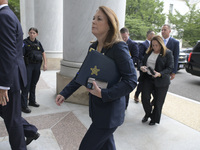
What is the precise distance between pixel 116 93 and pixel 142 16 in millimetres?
28954

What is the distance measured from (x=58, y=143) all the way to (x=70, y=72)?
2.38 metres

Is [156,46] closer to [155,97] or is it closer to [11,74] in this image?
[155,97]

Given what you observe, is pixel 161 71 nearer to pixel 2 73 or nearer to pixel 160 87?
pixel 160 87

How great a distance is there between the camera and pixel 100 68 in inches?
63.0

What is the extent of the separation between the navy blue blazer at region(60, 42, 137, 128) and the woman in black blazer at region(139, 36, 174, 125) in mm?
2157

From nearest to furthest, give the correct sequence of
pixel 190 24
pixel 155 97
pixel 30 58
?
pixel 155 97 → pixel 30 58 → pixel 190 24

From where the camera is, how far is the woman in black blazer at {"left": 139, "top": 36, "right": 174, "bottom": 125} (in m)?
3.78

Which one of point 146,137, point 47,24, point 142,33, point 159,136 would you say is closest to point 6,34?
point 146,137

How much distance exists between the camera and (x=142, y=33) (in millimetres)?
28078

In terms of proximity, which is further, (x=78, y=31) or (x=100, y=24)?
(x=78, y=31)

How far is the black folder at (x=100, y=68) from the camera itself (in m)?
1.60

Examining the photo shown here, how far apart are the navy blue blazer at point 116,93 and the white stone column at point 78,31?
10.3ft

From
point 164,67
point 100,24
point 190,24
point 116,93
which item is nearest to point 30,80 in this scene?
point 164,67

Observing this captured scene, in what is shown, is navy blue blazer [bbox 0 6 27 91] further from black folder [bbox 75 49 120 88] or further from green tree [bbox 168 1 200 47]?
green tree [bbox 168 1 200 47]
